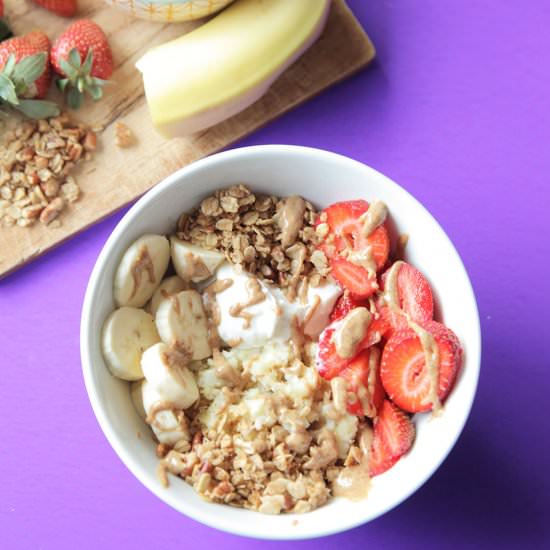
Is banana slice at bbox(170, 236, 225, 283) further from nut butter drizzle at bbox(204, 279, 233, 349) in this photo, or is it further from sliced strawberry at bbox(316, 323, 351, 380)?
sliced strawberry at bbox(316, 323, 351, 380)

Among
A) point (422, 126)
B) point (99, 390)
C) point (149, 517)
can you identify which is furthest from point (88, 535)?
point (422, 126)

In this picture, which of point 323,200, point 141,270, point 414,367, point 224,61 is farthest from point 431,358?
point 224,61

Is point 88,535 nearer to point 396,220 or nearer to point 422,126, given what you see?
point 396,220

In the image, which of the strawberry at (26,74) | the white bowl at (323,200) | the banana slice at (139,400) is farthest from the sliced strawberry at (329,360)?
the strawberry at (26,74)

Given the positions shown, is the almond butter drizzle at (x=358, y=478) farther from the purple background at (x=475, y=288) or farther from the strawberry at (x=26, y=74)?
the strawberry at (x=26, y=74)

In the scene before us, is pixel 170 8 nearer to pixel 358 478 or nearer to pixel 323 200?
pixel 323 200
